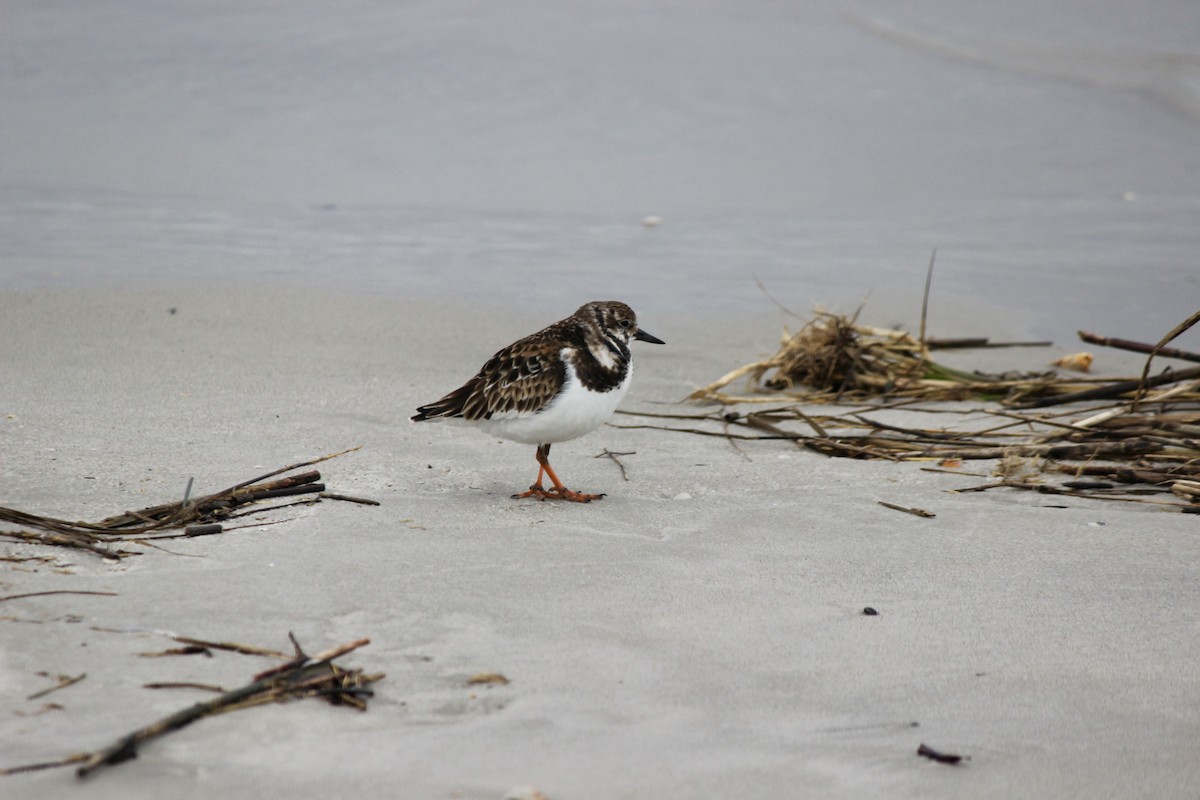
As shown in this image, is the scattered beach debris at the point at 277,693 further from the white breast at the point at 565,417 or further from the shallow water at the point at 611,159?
the shallow water at the point at 611,159

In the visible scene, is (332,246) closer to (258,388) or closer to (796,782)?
(258,388)

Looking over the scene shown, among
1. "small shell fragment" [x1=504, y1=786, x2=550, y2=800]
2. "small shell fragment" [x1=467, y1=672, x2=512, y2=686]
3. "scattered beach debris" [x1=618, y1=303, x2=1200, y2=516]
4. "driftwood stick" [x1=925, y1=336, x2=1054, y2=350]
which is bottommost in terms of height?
"small shell fragment" [x1=504, y1=786, x2=550, y2=800]

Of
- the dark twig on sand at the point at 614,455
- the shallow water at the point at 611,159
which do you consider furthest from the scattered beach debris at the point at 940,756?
the shallow water at the point at 611,159

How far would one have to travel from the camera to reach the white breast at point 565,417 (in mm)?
4301

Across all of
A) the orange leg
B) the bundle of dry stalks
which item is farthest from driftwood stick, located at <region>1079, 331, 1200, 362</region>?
the orange leg

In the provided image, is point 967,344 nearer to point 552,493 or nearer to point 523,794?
point 552,493

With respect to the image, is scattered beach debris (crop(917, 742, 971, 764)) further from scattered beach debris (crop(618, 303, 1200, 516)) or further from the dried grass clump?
the dried grass clump

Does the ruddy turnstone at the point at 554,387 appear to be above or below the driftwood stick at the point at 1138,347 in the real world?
below

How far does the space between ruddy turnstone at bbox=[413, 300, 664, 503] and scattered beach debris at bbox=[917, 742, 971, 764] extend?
6.37ft

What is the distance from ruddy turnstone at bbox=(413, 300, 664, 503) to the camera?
14.2 feet

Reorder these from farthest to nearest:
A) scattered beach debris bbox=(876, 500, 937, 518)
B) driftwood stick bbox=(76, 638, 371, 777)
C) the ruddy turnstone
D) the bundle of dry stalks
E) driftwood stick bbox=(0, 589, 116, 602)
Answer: the bundle of dry stalks
the ruddy turnstone
scattered beach debris bbox=(876, 500, 937, 518)
driftwood stick bbox=(0, 589, 116, 602)
driftwood stick bbox=(76, 638, 371, 777)

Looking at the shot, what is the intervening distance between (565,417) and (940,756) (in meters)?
2.01

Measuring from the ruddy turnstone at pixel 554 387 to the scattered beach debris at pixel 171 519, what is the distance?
580 millimetres

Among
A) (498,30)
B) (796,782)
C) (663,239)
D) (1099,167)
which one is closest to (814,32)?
(498,30)
